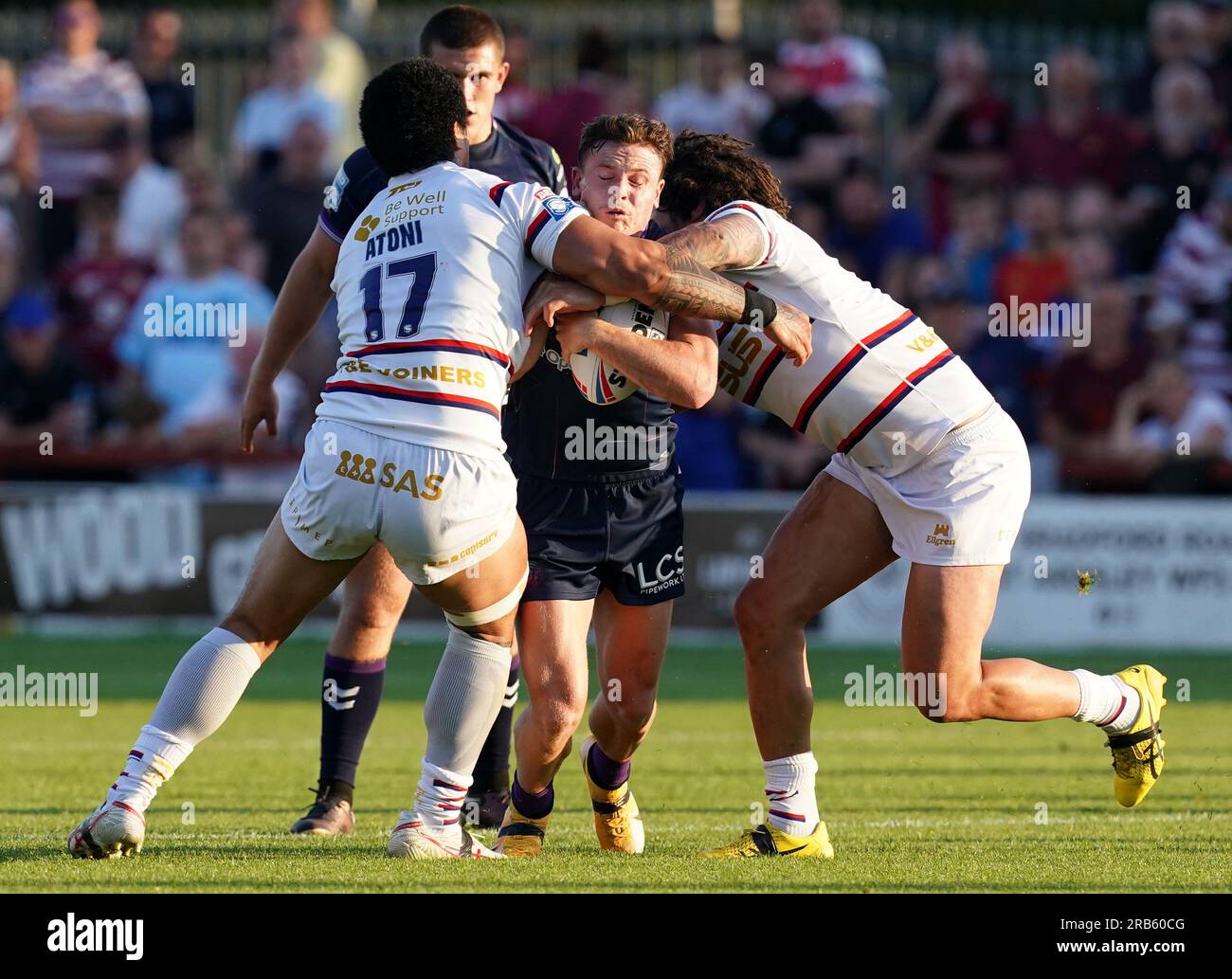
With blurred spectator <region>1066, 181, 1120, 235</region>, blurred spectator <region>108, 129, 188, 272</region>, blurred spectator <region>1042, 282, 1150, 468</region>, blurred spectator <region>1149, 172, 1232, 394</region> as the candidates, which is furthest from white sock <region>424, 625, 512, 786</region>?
blurred spectator <region>108, 129, 188, 272</region>

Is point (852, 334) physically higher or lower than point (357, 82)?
lower

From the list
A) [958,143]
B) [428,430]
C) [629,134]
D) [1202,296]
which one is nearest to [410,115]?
[629,134]

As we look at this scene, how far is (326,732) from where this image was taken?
6895 millimetres

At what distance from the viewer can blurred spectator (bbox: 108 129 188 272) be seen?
17.2m

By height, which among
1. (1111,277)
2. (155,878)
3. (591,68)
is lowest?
(155,878)

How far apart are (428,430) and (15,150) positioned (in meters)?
13.6

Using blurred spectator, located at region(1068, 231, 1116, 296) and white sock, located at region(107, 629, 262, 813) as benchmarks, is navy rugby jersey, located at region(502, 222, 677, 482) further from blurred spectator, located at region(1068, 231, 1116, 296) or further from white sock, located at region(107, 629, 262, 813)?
blurred spectator, located at region(1068, 231, 1116, 296)

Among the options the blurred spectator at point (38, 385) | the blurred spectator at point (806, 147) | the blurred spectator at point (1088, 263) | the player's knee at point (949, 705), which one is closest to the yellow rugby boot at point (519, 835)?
the player's knee at point (949, 705)

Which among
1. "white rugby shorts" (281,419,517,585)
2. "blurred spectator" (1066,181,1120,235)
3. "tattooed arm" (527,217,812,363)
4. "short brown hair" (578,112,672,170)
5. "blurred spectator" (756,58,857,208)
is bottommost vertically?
"white rugby shorts" (281,419,517,585)
